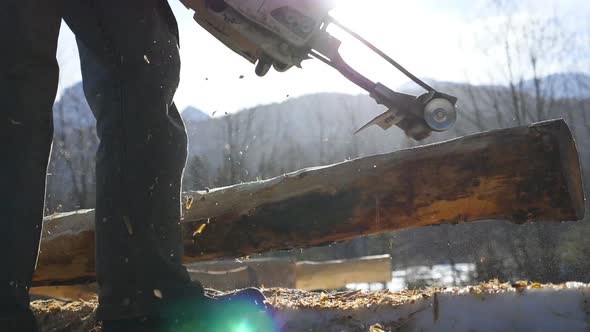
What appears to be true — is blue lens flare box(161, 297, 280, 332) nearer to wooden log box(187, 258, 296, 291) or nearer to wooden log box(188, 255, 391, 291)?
wooden log box(188, 255, 391, 291)

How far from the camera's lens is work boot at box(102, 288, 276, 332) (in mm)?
1358

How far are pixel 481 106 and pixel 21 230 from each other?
1442 centimetres

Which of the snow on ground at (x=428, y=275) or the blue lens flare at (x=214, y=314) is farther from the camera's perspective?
the snow on ground at (x=428, y=275)

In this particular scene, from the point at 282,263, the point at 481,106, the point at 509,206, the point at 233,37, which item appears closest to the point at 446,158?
the point at 509,206

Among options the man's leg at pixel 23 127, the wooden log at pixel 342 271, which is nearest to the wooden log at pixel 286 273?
the wooden log at pixel 342 271

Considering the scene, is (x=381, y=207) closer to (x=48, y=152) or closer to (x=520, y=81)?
(x=48, y=152)

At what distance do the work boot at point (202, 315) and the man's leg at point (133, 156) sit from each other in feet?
0.08

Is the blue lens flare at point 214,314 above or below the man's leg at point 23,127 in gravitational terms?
below

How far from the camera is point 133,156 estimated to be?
1.44m

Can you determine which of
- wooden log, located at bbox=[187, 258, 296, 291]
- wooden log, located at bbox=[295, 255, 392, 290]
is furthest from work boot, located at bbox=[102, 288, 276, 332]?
wooden log, located at bbox=[295, 255, 392, 290]

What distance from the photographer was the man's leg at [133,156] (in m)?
1.40

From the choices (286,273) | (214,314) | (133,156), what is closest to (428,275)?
(286,273)

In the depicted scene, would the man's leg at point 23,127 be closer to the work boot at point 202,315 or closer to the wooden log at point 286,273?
the work boot at point 202,315

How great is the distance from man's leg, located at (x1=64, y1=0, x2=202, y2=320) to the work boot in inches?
1.0
